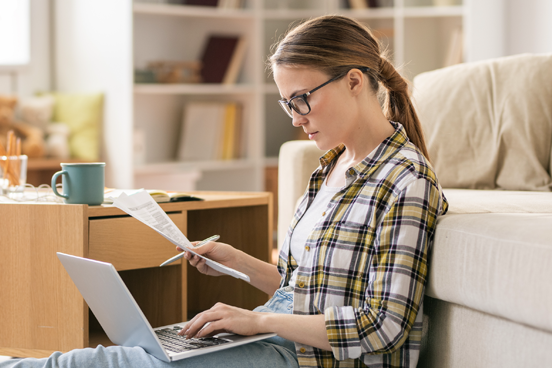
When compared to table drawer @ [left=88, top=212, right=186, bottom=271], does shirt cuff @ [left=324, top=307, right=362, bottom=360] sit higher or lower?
lower

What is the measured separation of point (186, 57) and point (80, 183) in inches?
86.6

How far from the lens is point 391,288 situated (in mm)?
895

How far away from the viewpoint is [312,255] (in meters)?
1.00

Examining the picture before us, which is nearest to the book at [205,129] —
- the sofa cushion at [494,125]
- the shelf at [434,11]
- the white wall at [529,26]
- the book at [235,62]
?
the book at [235,62]

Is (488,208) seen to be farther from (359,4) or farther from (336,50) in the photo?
(359,4)

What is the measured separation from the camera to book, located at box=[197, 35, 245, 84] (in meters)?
3.20

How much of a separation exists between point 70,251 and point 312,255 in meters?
0.46

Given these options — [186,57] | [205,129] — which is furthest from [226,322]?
[186,57]

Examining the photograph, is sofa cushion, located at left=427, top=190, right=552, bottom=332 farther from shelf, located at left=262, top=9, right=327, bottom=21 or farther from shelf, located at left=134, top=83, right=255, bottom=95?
shelf, located at left=262, top=9, right=327, bottom=21

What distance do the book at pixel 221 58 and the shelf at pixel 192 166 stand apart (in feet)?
1.37

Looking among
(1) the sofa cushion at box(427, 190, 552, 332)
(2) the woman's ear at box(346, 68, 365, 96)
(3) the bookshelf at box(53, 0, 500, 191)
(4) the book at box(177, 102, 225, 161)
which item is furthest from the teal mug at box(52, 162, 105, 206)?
(4) the book at box(177, 102, 225, 161)

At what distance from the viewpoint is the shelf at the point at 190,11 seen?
9.50 feet

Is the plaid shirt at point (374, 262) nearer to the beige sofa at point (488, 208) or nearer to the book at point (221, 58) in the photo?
the beige sofa at point (488, 208)

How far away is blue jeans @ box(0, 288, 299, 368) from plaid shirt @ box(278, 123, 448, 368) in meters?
0.05
